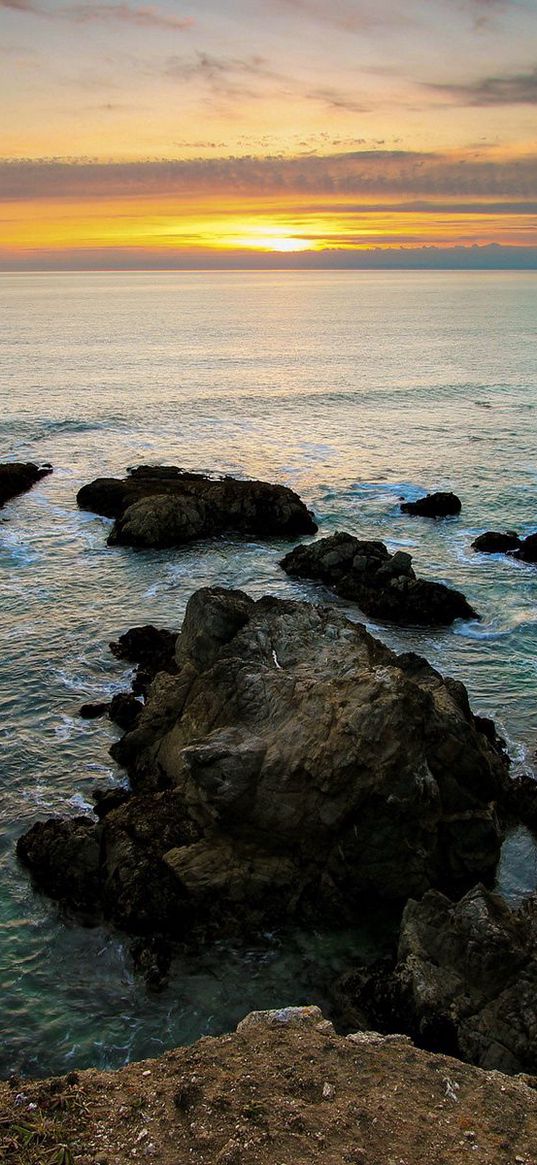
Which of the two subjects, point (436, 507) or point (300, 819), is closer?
point (300, 819)

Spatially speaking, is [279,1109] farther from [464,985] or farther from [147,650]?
[147,650]

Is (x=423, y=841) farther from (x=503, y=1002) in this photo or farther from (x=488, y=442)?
(x=488, y=442)

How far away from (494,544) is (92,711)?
91.5ft

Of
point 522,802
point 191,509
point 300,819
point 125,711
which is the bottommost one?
point 522,802

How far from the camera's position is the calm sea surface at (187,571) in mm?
Answer: 19062

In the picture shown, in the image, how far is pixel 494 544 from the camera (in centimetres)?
4884

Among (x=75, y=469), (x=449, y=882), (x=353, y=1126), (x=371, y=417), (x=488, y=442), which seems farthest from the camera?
(x=371, y=417)

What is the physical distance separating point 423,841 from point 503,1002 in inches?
210

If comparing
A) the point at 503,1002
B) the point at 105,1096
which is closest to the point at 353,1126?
the point at 105,1096

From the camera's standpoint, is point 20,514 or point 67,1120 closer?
point 67,1120

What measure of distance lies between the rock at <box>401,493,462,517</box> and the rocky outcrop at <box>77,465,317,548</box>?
7.68m

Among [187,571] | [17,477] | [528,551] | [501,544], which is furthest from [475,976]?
[17,477]

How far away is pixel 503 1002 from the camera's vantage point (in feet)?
56.9

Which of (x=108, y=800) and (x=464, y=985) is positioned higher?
(x=108, y=800)
